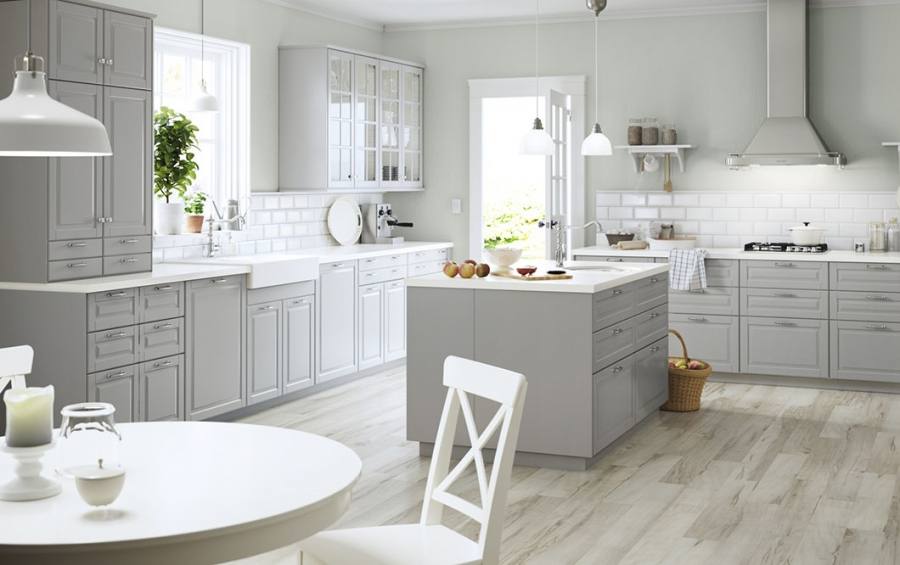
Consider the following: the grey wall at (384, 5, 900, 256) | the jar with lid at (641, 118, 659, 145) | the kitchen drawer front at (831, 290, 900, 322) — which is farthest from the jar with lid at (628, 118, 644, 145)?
the kitchen drawer front at (831, 290, 900, 322)

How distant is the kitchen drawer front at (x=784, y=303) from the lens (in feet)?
24.3

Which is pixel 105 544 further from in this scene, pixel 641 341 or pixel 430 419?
pixel 641 341

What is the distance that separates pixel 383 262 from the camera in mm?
7961

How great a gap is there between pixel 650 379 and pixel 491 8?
3483 millimetres

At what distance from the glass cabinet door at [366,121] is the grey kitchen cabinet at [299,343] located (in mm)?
1492

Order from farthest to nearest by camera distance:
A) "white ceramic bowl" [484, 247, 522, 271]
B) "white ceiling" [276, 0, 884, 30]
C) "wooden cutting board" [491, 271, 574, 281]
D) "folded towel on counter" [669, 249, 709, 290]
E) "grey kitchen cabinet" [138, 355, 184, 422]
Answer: "white ceiling" [276, 0, 884, 30] → "folded towel on counter" [669, 249, 709, 290] → "white ceramic bowl" [484, 247, 522, 271] → "grey kitchen cabinet" [138, 355, 184, 422] → "wooden cutting board" [491, 271, 574, 281]

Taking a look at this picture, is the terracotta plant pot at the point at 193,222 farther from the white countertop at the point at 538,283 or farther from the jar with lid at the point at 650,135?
the jar with lid at the point at 650,135

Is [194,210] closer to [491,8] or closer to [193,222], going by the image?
[193,222]

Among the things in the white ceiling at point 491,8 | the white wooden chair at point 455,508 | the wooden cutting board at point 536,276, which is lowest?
the white wooden chair at point 455,508

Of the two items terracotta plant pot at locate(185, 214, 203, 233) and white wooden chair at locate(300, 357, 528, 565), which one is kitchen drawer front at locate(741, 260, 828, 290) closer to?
terracotta plant pot at locate(185, 214, 203, 233)

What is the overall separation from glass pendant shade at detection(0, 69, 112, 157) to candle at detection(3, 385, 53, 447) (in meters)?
0.50

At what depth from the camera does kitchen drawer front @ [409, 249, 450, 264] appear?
27.8ft

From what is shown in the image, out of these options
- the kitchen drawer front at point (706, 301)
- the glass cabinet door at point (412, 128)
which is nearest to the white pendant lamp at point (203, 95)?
the glass cabinet door at point (412, 128)

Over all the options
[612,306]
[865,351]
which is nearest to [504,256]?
[612,306]
